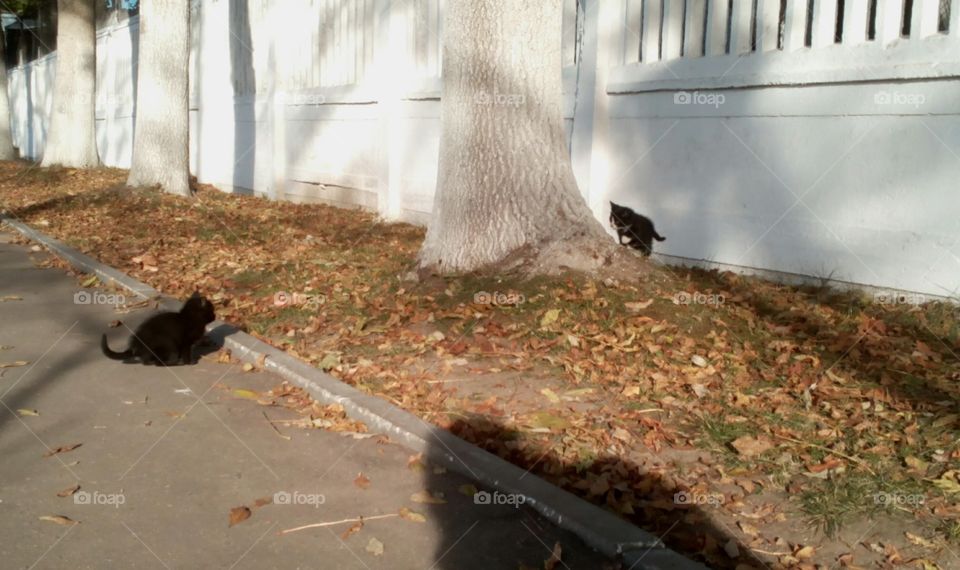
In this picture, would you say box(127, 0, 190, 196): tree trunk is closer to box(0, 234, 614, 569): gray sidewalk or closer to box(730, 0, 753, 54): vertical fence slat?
box(0, 234, 614, 569): gray sidewalk

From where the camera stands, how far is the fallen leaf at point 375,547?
4086 mm

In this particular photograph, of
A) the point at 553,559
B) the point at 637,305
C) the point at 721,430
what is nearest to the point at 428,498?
the point at 553,559

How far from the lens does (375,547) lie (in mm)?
4129

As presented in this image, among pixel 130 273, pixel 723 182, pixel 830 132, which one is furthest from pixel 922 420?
pixel 130 273

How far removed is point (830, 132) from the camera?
8094 millimetres

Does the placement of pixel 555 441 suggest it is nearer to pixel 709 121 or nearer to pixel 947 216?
pixel 947 216

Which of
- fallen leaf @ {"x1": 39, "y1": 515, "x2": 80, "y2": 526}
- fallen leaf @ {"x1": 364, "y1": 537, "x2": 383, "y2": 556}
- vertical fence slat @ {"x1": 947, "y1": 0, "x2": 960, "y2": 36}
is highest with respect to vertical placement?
vertical fence slat @ {"x1": 947, "y1": 0, "x2": 960, "y2": 36}

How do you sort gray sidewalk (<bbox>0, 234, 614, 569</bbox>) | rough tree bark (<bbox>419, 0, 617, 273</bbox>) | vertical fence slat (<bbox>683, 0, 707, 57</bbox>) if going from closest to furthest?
1. gray sidewalk (<bbox>0, 234, 614, 569</bbox>)
2. rough tree bark (<bbox>419, 0, 617, 273</bbox>)
3. vertical fence slat (<bbox>683, 0, 707, 57</bbox>)

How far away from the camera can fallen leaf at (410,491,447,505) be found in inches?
180

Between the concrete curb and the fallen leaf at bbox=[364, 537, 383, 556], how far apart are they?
731 millimetres

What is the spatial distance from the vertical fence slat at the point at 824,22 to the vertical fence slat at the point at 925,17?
30.8 inches

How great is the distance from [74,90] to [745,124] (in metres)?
17.7

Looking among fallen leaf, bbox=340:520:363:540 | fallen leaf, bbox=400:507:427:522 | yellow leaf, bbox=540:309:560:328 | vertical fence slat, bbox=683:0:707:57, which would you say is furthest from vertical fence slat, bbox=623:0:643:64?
fallen leaf, bbox=340:520:363:540

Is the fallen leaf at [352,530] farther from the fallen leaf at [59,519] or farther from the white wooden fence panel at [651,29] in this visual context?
the white wooden fence panel at [651,29]
